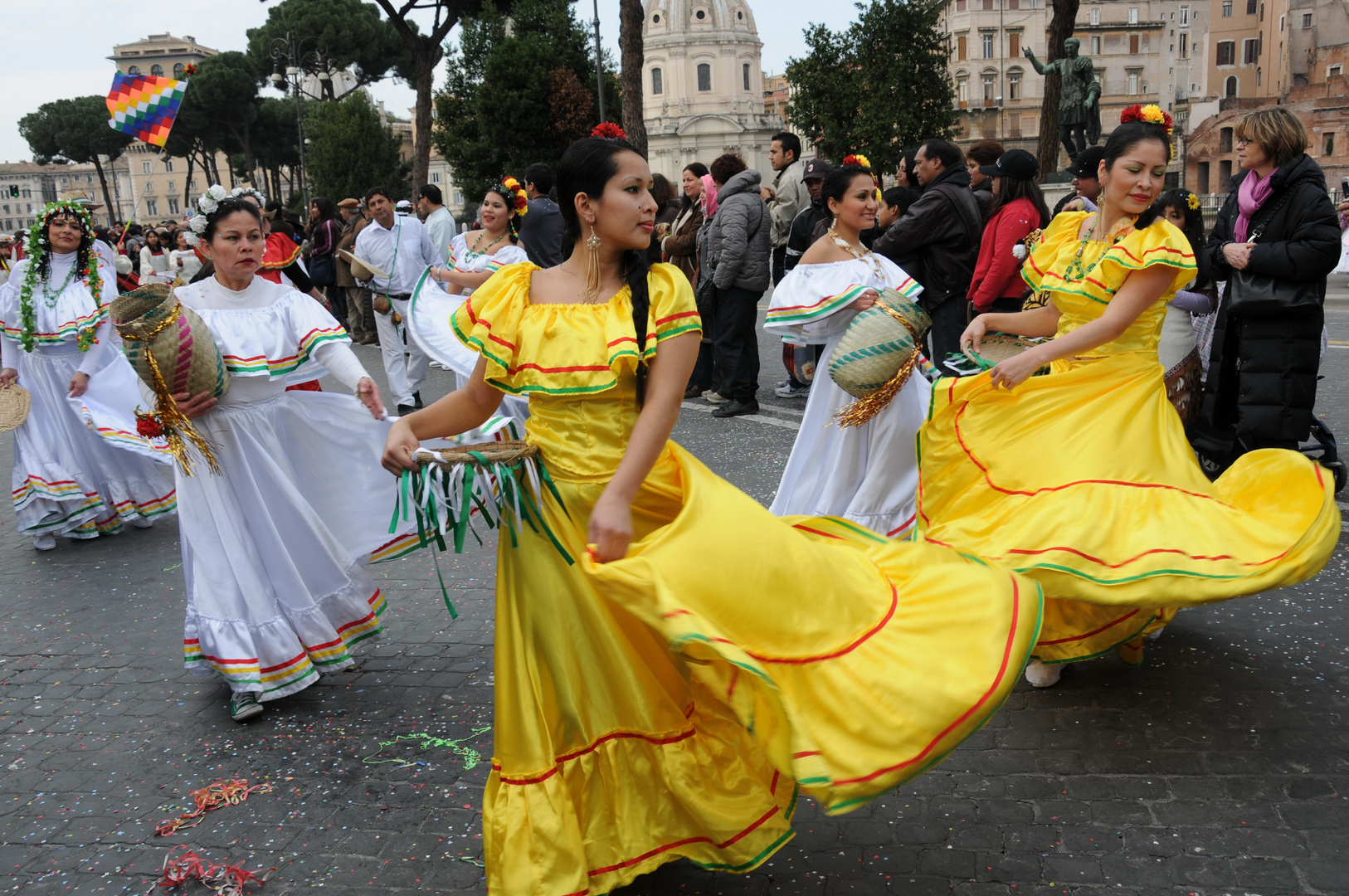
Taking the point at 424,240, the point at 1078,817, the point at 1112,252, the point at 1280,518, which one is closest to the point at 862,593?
the point at 1078,817

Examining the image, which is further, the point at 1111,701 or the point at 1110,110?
the point at 1110,110

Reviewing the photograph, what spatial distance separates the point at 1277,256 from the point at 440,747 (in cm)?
489

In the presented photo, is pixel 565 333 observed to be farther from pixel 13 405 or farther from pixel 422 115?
pixel 422 115

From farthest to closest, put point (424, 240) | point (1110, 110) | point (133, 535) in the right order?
1. point (1110, 110)
2. point (424, 240)
3. point (133, 535)

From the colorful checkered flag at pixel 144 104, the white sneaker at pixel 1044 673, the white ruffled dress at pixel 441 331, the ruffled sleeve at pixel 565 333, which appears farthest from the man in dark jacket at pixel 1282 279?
the colorful checkered flag at pixel 144 104

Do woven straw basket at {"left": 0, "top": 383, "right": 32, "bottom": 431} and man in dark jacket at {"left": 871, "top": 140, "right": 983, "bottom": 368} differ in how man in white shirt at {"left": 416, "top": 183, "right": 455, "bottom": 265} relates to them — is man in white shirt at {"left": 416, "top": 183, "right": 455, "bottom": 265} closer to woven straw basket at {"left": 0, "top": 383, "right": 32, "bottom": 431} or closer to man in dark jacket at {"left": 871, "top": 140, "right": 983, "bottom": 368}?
woven straw basket at {"left": 0, "top": 383, "right": 32, "bottom": 431}

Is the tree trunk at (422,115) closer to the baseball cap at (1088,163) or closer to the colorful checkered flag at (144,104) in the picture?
the colorful checkered flag at (144,104)

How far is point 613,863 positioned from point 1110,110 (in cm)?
8346

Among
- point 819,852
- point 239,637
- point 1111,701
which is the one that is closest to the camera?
point 819,852

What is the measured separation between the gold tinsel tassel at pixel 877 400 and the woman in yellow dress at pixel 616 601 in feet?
6.31

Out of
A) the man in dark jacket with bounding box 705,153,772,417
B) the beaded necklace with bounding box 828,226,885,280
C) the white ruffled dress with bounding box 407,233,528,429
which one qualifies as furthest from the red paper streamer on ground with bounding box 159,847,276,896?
the man in dark jacket with bounding box 705,153,772,417

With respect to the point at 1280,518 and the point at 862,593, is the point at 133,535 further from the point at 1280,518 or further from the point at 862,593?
the point at 1280,518

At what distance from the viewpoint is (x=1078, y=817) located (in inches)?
119

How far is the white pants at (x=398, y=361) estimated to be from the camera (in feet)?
34.9
